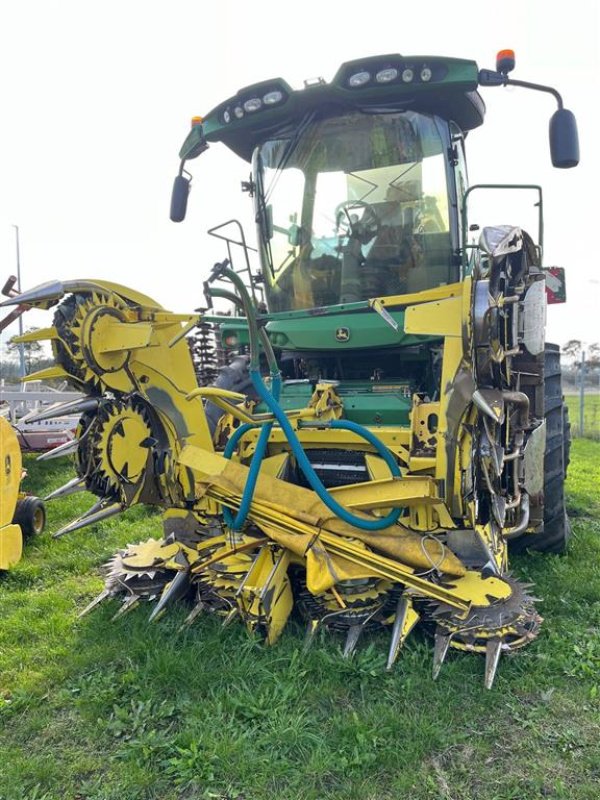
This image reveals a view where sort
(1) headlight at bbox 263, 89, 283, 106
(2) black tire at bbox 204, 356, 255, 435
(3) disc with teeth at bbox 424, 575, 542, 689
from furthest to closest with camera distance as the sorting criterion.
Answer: (2) black tire at bbox 204, 356, 255, 435 → (1) headlight at bbox 263, 89, 283, 106 → (3) disc with teeth at bbox 424, 575, 542, 689

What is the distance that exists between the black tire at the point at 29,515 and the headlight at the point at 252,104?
317cm

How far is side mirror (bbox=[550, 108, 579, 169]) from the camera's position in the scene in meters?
3.26

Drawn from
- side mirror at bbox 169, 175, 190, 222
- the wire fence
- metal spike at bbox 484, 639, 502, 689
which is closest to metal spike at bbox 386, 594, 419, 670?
metal spike at bbox 484, 639, 502, 689

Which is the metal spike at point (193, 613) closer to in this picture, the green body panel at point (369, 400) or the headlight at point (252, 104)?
the green body panel at point (369, 400)

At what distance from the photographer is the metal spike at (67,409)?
283 cm

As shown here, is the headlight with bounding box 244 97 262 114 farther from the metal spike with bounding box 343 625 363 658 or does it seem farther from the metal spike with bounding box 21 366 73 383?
the metal spike with bounding box 343 625 363 658

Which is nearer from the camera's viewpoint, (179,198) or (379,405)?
(379,405)

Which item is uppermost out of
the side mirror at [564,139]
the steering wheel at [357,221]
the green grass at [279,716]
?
the side mirror at [564,139]

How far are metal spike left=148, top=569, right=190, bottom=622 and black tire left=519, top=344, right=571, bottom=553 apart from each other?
7.33 feet

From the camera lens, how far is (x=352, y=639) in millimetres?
2766

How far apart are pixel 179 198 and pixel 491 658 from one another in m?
3.34

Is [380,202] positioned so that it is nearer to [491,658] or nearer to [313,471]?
[313,471]

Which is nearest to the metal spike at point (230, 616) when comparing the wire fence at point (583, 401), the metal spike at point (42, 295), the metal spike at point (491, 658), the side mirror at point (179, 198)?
the metal spike at point (491, 658)

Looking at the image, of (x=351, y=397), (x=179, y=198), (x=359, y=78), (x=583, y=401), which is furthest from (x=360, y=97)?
(x=583, y=401)
